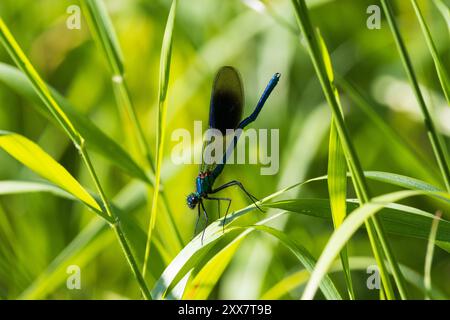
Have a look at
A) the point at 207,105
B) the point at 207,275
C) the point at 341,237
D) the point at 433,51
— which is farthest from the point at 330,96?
the point at 207,105

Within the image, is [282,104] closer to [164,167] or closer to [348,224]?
[164,167]

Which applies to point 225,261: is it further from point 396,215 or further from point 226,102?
point 226,102

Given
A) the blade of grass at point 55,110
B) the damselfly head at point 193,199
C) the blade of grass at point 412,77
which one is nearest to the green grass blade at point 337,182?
the blade of grass at point 412,77

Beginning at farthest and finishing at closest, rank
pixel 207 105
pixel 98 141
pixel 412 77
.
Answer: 1. pixel 207 105
2. pixel 98 141
3. pixel 412 77

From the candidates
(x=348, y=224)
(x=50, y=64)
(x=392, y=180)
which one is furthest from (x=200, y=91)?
(x=348, y=224)

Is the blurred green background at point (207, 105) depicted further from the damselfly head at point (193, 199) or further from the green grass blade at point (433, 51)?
the green grass blade at point (433, 51)

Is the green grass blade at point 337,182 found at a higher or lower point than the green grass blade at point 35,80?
lower
